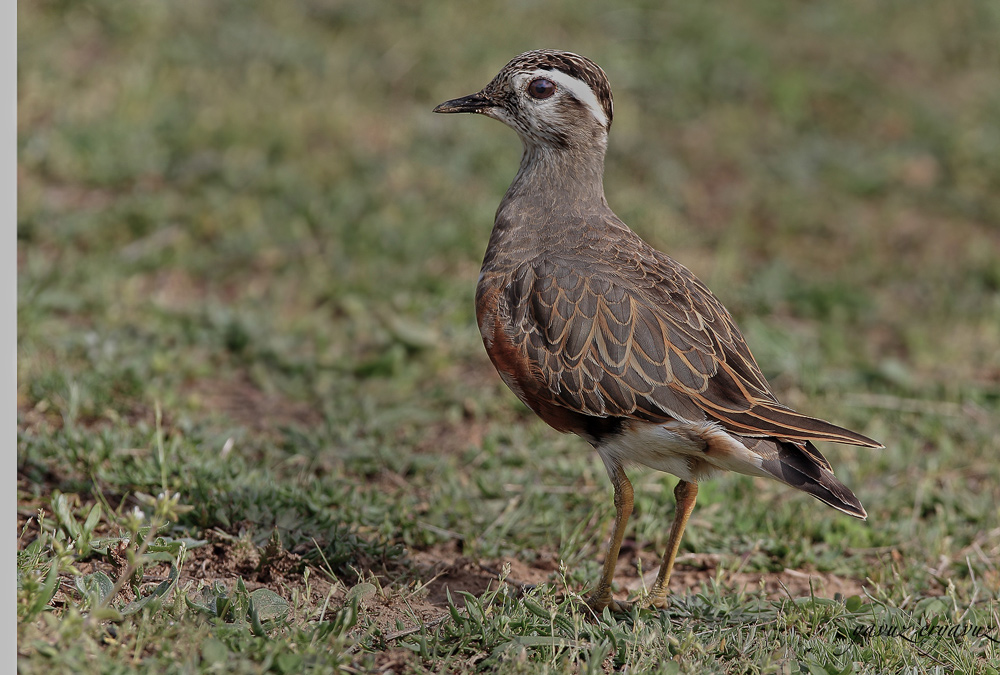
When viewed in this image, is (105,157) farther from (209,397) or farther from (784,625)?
(784,625)

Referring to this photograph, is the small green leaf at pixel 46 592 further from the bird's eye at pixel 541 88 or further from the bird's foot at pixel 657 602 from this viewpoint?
the bird's eye at pixel 541 88

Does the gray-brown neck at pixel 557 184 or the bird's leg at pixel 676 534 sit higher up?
the gray-brown neck at pixel 557 184

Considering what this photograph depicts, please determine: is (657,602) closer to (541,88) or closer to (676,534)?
(676,534)

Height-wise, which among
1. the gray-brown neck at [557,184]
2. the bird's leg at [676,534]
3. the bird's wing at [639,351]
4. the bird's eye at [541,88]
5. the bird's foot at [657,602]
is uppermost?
the bird's eye at [541,88]

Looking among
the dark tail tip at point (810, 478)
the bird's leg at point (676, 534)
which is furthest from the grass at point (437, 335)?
the dark tail tip at point (810, 478)

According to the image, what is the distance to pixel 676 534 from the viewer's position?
4969mm

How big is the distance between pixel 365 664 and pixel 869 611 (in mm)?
2296

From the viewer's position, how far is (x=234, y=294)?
7887 millimetres

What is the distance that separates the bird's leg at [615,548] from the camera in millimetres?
4781

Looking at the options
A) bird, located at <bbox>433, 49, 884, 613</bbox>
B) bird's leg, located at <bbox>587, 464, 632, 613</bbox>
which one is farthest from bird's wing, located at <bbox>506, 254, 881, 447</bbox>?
bird's leg, located at <bbox>587, 464, 632, 613</bbox>

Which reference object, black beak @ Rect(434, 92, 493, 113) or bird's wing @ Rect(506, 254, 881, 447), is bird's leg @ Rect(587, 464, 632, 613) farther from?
black beak @ Rect(434, 92, 493, 113)

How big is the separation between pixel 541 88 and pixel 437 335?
7.94 feet

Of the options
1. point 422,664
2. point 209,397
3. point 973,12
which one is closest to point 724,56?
point 973,12

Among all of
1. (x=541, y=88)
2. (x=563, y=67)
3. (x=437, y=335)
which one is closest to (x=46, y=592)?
(x=541, y=88)
